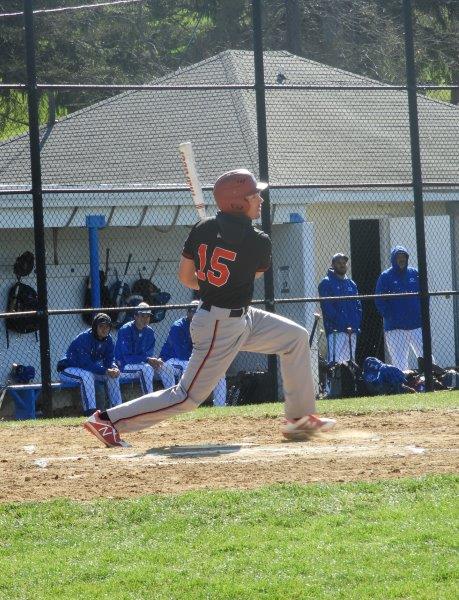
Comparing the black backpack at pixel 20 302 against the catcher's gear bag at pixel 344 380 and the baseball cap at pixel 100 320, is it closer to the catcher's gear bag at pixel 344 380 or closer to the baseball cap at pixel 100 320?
the baseball cap at pixel 100 320

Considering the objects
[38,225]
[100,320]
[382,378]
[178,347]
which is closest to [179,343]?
[178,347]

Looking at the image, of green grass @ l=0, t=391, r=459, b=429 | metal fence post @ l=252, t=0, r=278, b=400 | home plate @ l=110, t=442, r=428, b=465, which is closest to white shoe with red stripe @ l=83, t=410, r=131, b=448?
home plate @ l=110, t=442, r=428, b=465

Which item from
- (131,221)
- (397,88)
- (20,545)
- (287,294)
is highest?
(397,88)

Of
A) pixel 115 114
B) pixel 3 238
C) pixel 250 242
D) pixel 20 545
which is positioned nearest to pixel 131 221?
pixel 3 238

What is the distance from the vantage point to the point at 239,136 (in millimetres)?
19453

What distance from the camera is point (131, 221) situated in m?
17.3

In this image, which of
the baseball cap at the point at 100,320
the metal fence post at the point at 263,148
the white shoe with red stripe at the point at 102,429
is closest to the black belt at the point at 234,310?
the white shoe with red stripe at the point at 102,429

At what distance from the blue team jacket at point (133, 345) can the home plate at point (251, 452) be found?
661 centimetres

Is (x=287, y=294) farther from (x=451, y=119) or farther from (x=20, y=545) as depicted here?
(x=20, y=545)

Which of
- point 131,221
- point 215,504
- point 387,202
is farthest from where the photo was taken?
point 387,202

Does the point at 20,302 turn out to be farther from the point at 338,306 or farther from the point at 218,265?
the point at 218,265

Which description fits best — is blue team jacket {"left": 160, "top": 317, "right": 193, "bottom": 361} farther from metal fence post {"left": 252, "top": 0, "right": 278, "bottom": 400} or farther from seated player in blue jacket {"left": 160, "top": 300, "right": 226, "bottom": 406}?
metal fence post {"left": 252, "top": 0, "right": 278, "bottom": 400}

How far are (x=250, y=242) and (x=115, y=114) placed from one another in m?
13.6

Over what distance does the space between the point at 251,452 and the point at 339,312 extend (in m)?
7.93
